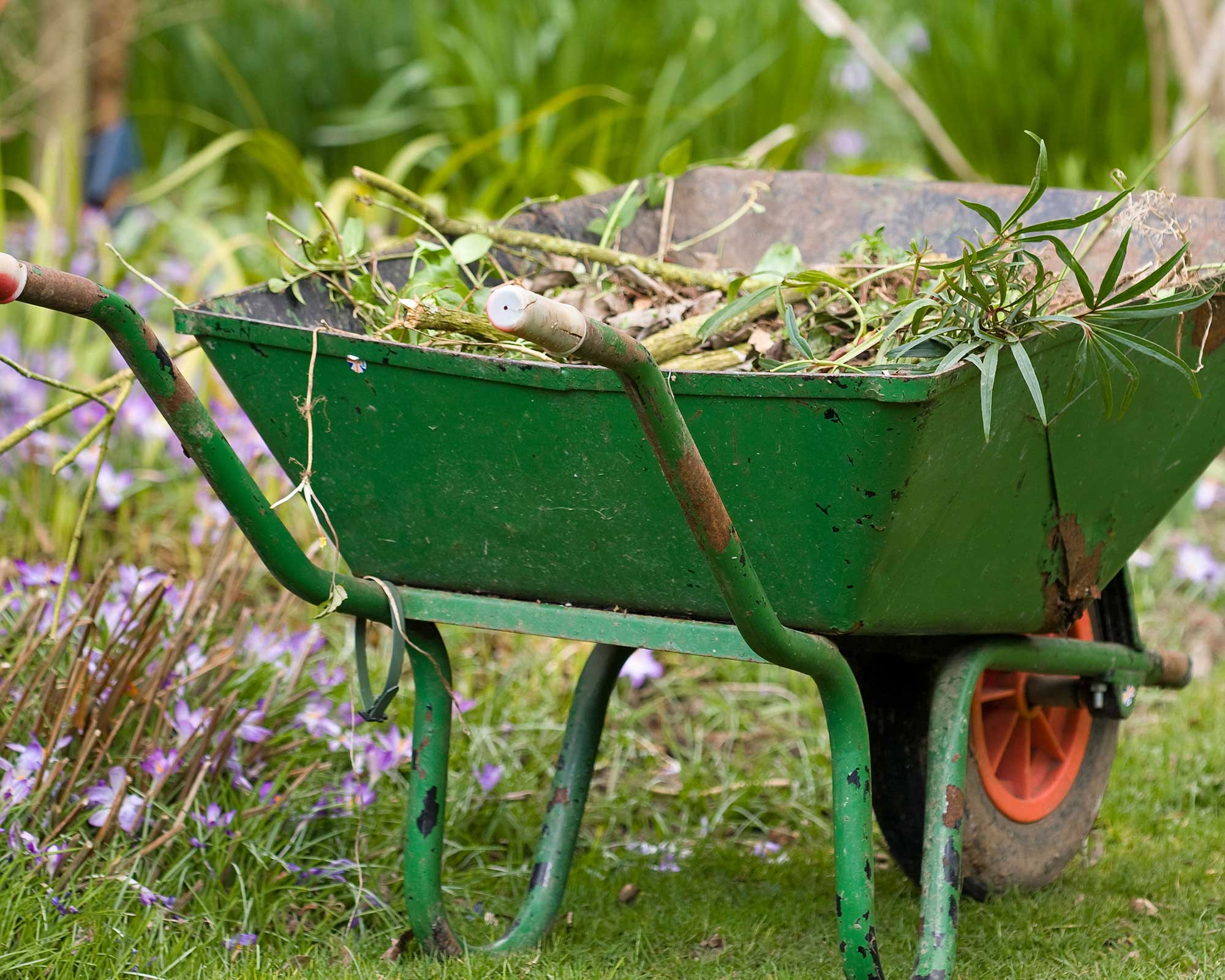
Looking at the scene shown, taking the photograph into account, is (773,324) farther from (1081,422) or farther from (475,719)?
(475,719)

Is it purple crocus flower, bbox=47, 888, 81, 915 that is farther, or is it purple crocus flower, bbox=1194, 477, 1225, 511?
purple crocus flower, bbox=1194, 477, 1225, 511

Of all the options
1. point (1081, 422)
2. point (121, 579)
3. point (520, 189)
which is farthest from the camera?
point (520, 189)

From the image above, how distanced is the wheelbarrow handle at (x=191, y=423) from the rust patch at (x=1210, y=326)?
3.35 ft

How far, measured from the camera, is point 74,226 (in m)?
3.77

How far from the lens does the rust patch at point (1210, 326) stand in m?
1.71

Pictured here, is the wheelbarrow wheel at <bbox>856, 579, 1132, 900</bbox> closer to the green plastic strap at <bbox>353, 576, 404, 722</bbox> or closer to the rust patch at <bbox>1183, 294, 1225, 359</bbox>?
the rust patch at <bbox>1183, 294, 1225, 359</bbox>

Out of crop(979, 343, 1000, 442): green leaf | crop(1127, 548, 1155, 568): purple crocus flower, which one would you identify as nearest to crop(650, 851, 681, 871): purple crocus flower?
crop(979, 343, 1000, 442): green leaf

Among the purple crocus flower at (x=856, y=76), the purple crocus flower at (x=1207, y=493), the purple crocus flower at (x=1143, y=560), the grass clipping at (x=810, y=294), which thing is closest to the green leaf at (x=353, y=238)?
the grass clipping at (x=810, y=294)

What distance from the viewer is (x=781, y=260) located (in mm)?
1967

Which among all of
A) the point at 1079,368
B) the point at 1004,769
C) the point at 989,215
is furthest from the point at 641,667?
the point at 989,215

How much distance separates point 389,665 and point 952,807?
679 mm

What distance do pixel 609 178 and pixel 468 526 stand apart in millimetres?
3114

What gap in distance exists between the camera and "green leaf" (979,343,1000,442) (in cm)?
134

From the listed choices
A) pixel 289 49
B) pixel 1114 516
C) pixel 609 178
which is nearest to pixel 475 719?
pixel 1114 516
